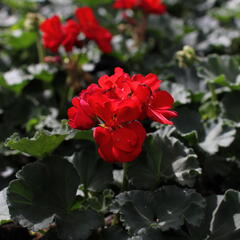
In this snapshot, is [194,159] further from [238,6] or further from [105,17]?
[238,6]

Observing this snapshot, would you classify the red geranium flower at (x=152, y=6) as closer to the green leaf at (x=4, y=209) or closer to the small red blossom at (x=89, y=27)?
the small red blossom at (x=89, y=27)

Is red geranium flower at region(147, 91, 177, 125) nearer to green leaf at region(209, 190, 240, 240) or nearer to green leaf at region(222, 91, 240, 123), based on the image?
green leaf at region(209, 190, 240, 240)

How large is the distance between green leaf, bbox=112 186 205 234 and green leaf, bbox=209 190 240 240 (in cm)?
8

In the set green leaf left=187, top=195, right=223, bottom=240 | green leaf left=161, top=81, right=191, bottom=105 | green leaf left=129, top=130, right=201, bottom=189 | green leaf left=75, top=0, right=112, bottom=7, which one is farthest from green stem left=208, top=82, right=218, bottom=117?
green leaf left=75, top=0, right=112, bottom=7

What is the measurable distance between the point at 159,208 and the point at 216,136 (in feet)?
1.46

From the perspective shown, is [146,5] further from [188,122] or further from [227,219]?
[227,219]

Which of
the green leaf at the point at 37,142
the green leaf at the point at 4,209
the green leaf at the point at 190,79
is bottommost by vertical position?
the green leaf at the point at 190,79

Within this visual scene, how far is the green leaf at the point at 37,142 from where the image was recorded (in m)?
1.38

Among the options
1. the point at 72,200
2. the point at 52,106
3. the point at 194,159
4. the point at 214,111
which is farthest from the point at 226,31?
the point at 72,200

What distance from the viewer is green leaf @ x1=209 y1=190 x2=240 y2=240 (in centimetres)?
128

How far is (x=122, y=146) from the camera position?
1173 millimetres

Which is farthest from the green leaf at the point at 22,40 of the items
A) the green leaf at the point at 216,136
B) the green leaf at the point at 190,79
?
the green leaf at the point at 216,136

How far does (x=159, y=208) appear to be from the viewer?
1315 mm

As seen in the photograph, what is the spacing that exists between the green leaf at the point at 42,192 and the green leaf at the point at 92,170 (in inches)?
4.0
